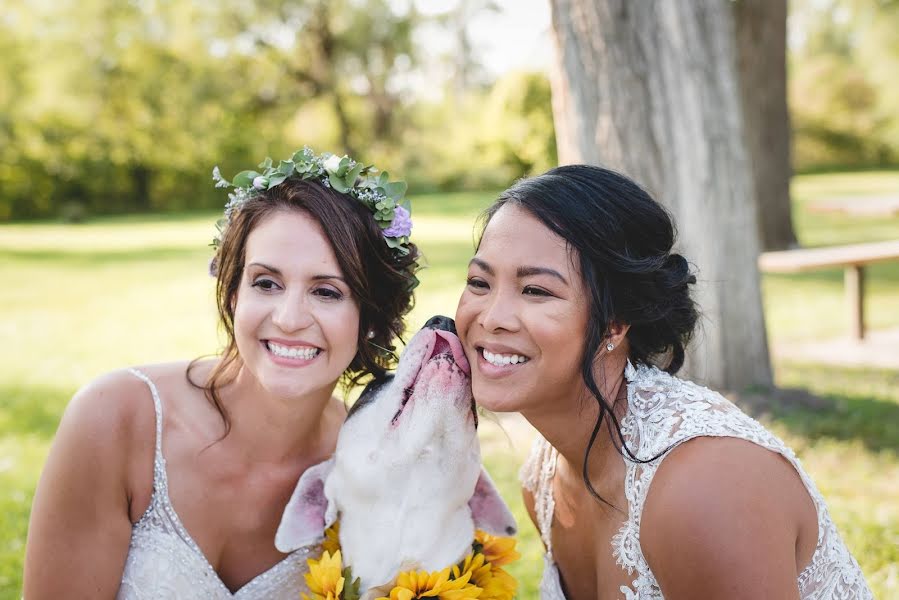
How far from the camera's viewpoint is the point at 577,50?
5719 mm

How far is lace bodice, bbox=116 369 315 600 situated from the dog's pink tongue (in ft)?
3.62

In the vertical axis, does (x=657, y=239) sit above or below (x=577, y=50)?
below

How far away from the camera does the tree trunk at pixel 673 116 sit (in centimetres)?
569

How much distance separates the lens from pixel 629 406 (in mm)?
2822

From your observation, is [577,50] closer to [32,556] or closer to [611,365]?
[611,365]

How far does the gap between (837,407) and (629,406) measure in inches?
178

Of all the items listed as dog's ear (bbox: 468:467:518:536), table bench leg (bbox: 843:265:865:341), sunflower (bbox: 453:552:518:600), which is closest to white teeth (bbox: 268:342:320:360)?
dog's ear (bbox: 468:467:518:536)

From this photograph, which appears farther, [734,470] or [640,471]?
[640,471]

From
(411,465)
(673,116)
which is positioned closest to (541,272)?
(411,465)

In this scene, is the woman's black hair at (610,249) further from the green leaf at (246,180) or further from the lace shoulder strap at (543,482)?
the green leaf at (246,180)

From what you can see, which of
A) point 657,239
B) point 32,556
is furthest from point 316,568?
point 657,239

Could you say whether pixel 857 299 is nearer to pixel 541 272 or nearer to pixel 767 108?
pixel 767 108

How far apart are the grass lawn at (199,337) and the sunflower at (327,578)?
1198 millimetres

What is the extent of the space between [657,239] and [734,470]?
0.82 metres
